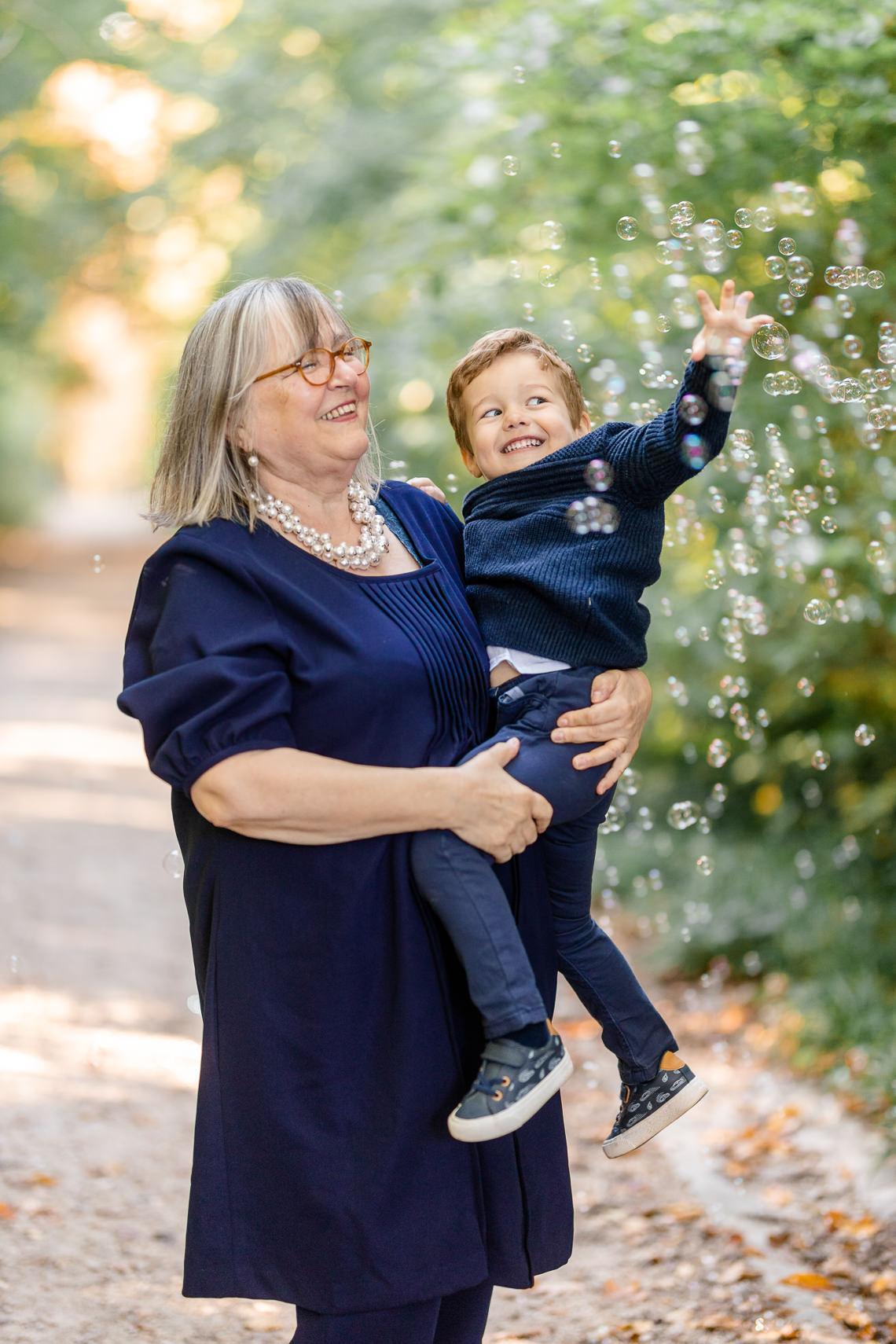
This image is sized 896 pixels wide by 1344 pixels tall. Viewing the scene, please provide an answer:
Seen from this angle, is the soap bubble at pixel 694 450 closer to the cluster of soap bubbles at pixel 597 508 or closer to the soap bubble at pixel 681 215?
the cluster of soap bubbles at pixel 597 508

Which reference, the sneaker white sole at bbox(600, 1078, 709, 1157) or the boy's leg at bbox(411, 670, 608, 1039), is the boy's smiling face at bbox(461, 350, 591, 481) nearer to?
the boy's leg at bbox(411, 670, 608, 1039)

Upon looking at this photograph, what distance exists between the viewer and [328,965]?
237cm

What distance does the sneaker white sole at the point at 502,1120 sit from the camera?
2275mm

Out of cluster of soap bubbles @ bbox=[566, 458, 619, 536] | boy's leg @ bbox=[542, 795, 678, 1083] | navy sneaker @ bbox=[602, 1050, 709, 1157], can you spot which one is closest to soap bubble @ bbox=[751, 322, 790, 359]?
cluster of soap bubbles @ bbox=[566, 458, 619, 536]

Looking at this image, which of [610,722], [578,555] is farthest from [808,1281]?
[578,555]

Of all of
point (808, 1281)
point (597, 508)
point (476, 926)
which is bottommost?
point (808, 1281)

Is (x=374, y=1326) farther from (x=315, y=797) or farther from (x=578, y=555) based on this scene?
(x=578, y=555)

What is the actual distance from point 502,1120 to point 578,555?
964 millimetres

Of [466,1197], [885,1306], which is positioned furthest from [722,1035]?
[466,1197]

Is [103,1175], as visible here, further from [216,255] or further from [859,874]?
[216,255]

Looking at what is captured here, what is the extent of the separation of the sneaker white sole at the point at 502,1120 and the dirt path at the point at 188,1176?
5.55 ft

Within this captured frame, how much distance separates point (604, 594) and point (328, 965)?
79cm

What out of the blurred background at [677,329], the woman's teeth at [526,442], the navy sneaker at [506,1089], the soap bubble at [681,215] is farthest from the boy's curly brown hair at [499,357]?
the navy sneaker at [506,1089]

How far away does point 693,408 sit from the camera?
2377 mm
